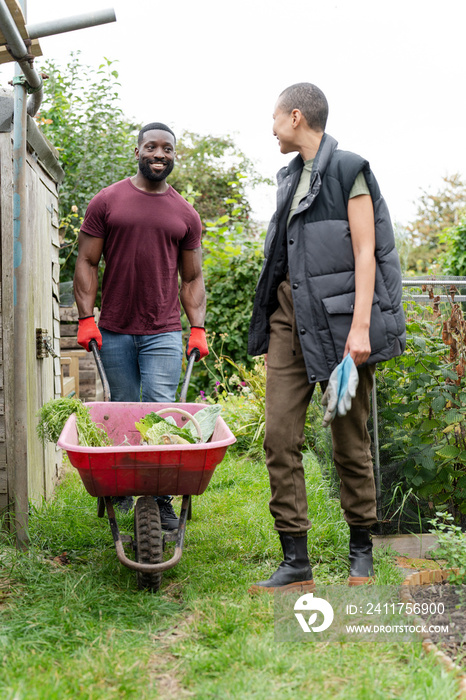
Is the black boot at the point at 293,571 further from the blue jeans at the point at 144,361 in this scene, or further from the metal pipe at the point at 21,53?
the metal pipe at the point at 21,53

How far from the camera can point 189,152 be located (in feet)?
38.2

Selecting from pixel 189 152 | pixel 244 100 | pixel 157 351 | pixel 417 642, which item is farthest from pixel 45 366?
pixel 244 100

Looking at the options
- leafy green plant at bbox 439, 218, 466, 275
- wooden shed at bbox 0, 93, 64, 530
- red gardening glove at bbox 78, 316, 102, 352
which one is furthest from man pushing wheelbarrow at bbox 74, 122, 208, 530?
leafy green plant at bbox 439, 218, 466, 275

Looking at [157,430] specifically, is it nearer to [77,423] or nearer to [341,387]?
[77,423]

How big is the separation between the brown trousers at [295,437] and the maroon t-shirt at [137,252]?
2.99 feet

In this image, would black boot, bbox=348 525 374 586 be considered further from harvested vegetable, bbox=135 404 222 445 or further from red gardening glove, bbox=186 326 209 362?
red gardening glove, bbox=186 326 209 362

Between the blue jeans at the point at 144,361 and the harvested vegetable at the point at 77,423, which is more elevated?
the blue jeans at the point at 144,361

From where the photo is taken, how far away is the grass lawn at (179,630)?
178 cm

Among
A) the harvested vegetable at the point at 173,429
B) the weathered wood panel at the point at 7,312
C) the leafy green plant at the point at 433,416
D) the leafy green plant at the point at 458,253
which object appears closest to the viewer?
the harvested vegetable at the point at 173,429

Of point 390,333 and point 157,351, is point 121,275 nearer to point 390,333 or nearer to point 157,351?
point 157,351

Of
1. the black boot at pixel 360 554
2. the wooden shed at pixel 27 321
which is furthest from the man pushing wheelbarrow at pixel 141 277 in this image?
the black boot at pixel 360 554

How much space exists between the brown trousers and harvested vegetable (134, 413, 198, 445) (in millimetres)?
367

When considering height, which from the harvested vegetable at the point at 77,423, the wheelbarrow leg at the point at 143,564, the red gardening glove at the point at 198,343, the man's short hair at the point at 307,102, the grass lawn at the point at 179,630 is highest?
the man's short hair at the point at 307,102

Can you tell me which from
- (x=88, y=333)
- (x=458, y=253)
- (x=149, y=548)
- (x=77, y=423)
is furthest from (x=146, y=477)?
(x=458, y=253)
